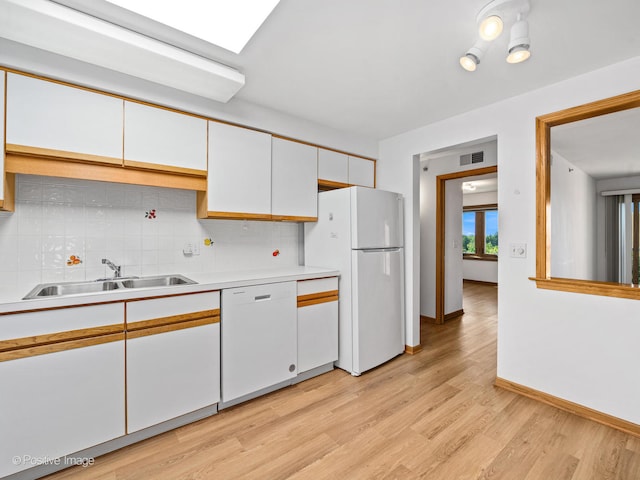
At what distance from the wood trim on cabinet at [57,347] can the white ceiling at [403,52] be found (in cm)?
174

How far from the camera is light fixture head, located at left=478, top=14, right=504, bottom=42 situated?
1.43m

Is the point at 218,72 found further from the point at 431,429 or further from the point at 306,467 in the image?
the point at 431,429

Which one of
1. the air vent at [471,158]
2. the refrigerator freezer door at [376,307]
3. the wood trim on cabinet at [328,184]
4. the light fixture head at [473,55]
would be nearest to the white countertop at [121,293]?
the refrigerator freezer door at [376,307]

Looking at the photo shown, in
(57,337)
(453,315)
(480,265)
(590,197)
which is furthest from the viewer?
(480,265)

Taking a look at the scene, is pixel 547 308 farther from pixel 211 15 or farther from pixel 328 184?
pixel 211 15

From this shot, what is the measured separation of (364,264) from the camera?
2719 mm

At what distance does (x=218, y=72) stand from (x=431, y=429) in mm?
2761

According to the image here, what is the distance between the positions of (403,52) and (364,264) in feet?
5.44

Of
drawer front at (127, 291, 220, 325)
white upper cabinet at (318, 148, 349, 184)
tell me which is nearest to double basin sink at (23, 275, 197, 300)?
drawer front at (127, 291, 220, 325)

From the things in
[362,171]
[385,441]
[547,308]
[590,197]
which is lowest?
[385,441]

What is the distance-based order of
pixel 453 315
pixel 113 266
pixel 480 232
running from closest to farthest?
pixel 113 266 → pixel 453 315 → pixel 480 232

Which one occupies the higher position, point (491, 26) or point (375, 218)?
point (491, 26)

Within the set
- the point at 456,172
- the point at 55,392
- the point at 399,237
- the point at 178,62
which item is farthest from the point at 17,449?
the point at 456,172

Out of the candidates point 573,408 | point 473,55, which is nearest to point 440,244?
point 573,408
